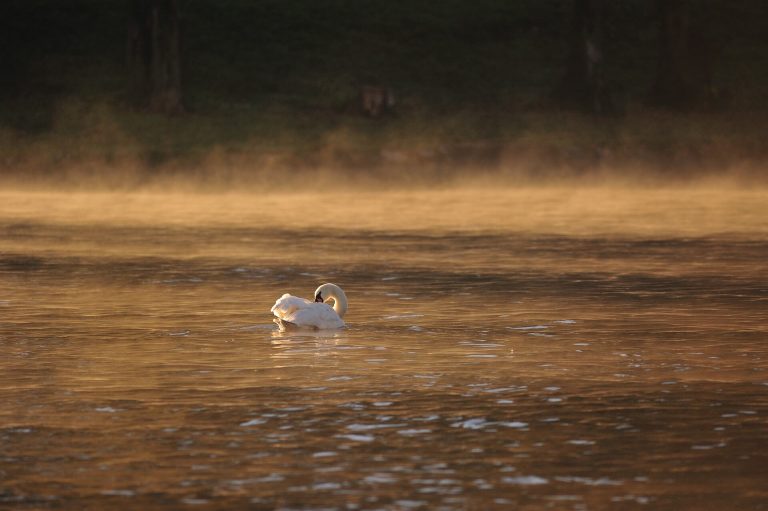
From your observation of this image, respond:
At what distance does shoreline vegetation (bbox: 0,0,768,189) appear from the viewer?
35.2m

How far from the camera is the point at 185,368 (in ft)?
42.5

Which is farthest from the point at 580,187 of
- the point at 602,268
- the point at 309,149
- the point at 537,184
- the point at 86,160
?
the point at 602,268

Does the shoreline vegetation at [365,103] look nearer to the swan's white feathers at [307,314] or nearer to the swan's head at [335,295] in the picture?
the swan's head at [335,295]

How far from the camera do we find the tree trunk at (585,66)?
1598 inches

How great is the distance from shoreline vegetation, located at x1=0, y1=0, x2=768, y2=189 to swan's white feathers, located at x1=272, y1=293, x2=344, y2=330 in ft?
61.5

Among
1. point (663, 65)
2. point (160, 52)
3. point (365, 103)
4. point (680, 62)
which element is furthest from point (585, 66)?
point (160, 52)

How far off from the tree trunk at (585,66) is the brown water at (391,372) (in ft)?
51.3

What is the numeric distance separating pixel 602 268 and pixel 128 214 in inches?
415

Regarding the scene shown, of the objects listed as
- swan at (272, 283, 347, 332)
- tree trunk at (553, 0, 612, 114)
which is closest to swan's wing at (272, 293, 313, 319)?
swan at (272, 283, 347, 332)

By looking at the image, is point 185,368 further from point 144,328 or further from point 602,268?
point 602,268

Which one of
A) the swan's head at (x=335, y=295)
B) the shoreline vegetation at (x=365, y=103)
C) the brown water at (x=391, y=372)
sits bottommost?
the brown water at (x=391, y=372)

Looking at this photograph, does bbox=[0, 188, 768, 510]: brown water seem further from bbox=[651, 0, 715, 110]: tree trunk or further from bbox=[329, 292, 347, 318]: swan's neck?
bbox=[651, 0, 715, 110]: tree trunk

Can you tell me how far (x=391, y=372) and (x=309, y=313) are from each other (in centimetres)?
262

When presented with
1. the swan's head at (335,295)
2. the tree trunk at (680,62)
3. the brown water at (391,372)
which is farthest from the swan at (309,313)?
the tree trunk at (680,62)
